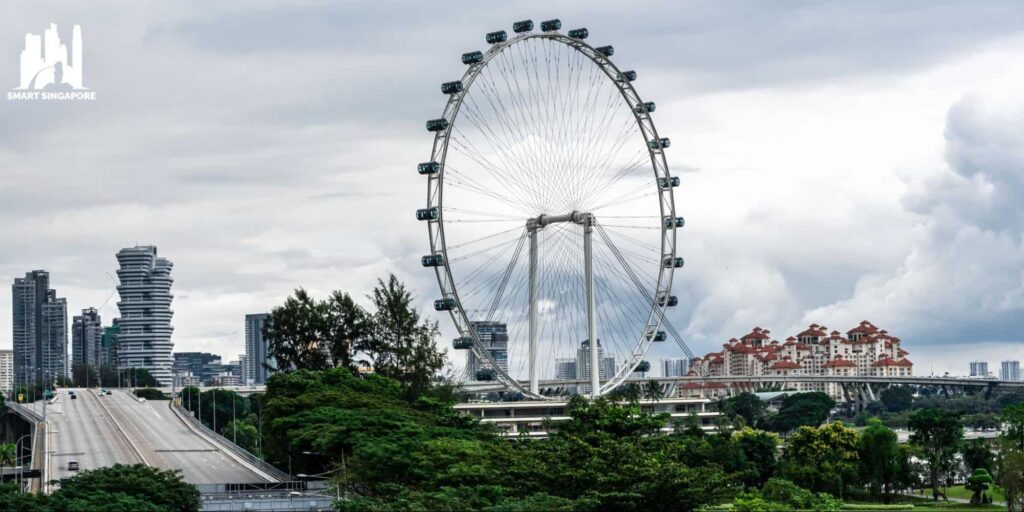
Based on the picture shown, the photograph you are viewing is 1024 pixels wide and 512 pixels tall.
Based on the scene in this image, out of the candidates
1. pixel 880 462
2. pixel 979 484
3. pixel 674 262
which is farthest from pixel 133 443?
pixel 979 484

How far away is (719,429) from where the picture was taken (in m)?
142

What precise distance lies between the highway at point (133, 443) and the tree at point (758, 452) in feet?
125

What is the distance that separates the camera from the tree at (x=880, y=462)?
106688 millimetres

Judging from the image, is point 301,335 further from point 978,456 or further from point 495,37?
point 978,456

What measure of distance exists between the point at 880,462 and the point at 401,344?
40699 mm

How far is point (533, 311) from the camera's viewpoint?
107 m

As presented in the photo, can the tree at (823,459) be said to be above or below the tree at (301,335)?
below

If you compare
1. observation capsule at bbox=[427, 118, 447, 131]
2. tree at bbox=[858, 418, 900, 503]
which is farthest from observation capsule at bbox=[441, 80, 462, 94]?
tree at bbox=[858, 418, 900, 503]

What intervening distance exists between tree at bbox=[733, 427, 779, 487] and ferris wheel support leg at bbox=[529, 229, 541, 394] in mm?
17116

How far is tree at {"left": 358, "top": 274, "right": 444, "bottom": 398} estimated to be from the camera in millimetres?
121938

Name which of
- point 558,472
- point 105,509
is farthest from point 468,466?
point 105,509

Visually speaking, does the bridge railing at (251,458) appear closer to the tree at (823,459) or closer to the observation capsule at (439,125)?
the observation capsule at (439,125)

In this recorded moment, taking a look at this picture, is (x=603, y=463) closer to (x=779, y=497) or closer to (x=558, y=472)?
(x=558, y=472)

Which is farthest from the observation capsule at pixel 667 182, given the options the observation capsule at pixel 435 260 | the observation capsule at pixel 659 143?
the observation capsule at pixel 435 260
